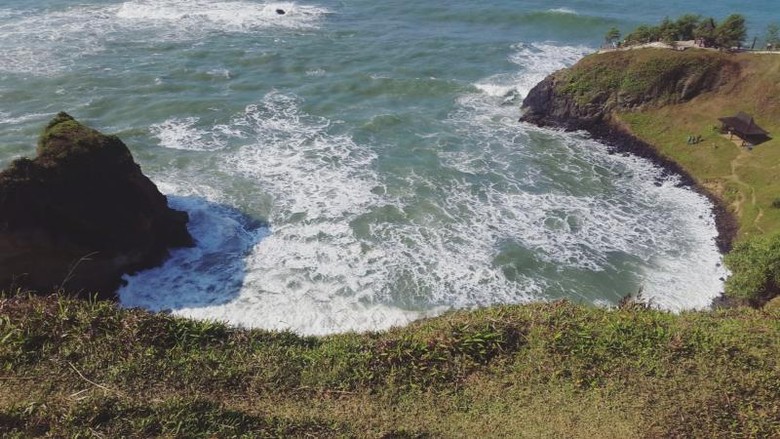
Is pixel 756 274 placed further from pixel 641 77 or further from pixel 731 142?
pixel 641 77

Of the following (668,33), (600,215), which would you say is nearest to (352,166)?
(600,215)

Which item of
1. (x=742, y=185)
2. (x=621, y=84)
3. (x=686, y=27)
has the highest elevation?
(x=686, y=27)

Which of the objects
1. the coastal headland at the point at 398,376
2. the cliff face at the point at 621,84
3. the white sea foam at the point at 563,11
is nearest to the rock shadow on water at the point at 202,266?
the coastal headland at the point at 398,376

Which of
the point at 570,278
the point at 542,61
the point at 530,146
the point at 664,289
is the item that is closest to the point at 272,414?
the point at 570,278

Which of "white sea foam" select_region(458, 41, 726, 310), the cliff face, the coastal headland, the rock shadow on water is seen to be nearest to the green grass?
the cliff face

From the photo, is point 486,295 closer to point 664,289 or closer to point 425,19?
point 664,289

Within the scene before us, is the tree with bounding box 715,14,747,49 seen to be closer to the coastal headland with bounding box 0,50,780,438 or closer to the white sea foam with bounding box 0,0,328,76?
A: the coastal headland with bounding box 0,50,780,438

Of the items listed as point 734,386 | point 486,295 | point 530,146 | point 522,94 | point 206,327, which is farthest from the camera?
point 522,94

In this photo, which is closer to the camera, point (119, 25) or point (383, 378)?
point (383, 378)
